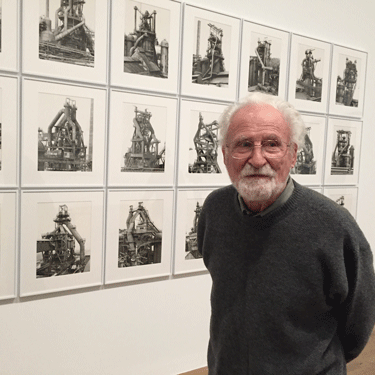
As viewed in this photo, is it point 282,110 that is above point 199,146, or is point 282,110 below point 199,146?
above

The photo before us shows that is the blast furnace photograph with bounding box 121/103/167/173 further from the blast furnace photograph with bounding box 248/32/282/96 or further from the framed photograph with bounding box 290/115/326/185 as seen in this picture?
the framed photograph with bounding box 290/115/326/185

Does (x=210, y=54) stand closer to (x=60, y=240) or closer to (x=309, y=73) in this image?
(x=309, y=73)

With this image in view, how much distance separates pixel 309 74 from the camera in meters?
3.38

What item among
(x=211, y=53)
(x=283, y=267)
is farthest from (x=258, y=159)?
(x=211, y=53)

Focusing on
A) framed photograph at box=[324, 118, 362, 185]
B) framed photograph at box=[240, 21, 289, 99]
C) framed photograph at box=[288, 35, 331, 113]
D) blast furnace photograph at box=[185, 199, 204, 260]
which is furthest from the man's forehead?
framed photograph at box=[324, 118, 362, 185]

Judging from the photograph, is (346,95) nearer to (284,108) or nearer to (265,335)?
(284,108)

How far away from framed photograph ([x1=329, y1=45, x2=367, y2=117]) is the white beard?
245cm

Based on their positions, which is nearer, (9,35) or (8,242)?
(9,35)

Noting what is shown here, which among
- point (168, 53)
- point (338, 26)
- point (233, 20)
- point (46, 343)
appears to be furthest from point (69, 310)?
point (338, 26)

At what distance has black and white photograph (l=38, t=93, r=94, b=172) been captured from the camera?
2279mm

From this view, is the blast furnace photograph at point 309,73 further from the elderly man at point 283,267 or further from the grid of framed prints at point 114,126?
the elderly man at point 283,267

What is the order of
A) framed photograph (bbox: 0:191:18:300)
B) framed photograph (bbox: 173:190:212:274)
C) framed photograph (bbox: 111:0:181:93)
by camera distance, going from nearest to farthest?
framed photograph (bbox: 0:191:18:300)
framed photograph (bbox: 111:0:181:93)
framed photograph (bbox: 173:190:212:274)

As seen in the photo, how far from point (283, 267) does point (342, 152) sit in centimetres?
262

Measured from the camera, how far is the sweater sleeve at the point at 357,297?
138 centimetres
